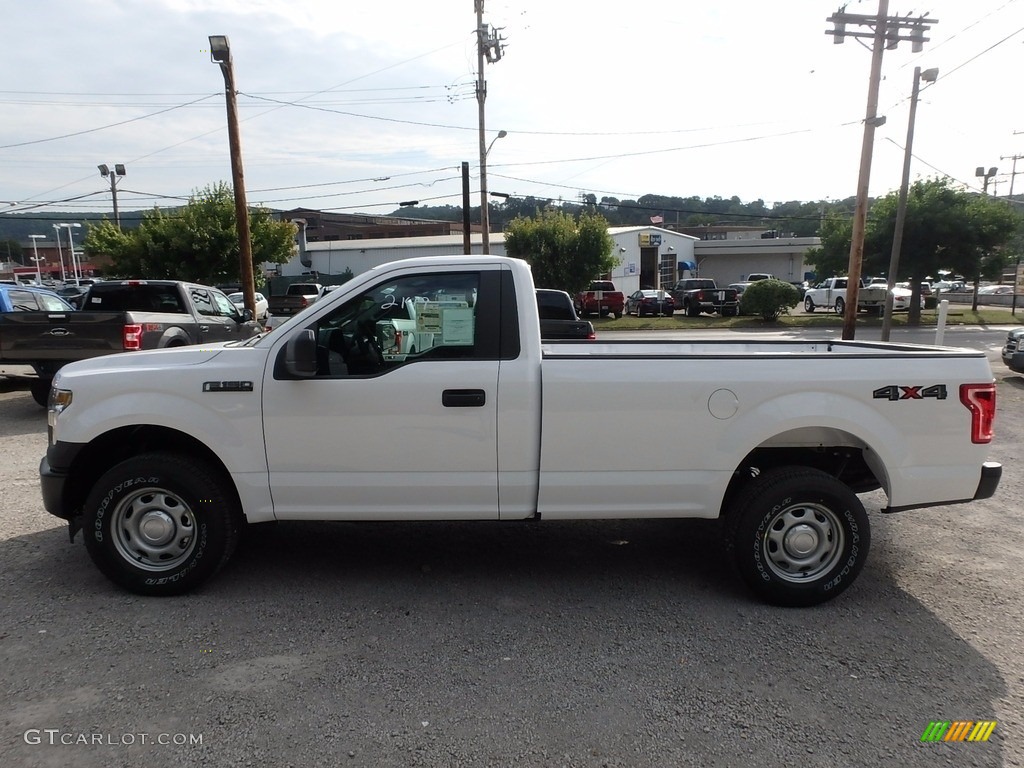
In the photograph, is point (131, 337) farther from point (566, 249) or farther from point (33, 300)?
point (566, 249)

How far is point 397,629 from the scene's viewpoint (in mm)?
3912

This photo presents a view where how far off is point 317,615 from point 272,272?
173ft

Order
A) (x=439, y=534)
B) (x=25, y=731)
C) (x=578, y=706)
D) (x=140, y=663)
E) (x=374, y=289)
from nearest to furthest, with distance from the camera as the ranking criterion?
1. (x=25, y=731)
2. (x=578, y=706)
3. (x=140, y=663)
4. (x=374, y=289)
5. (x=439, y=534)

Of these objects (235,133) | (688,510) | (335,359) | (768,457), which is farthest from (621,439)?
(235,133)

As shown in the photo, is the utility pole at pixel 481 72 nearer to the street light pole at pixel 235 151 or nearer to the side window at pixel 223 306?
the street light pole at pixel 235 151

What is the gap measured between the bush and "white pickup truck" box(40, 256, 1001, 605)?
28089mm

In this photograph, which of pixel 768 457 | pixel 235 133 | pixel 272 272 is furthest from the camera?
pixel 272 272

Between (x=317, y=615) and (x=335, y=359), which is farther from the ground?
(x=335, y=359)

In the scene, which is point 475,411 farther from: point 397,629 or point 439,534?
point 439,534

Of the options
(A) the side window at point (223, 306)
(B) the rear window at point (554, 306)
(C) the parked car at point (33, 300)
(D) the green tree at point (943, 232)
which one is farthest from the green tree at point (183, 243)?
(D) the green tree at point (943, 232)

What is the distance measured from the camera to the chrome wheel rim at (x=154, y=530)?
4191mm

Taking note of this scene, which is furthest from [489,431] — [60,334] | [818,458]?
[60,334]

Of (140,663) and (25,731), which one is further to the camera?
(140,663)

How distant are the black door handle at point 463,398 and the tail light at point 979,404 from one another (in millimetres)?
2715
